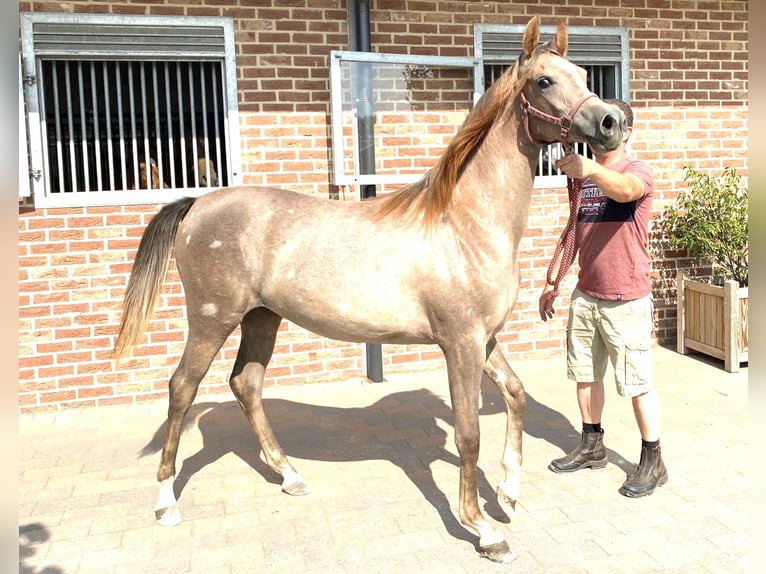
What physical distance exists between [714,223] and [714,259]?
0.44m

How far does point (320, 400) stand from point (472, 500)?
2332mm

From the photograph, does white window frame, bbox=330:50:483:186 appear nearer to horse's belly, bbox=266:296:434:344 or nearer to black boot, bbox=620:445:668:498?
horse's belly, bbox=266:296:434:344

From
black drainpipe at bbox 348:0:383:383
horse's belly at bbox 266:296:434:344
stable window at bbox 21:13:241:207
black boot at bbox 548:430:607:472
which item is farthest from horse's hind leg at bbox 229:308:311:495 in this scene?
stable window at bbox 21:13:241:207

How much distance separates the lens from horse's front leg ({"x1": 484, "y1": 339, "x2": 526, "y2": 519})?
3.01 m

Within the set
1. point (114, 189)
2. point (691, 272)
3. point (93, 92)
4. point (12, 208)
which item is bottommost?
point (691, 272)

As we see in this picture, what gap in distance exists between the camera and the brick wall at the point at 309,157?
4.83 m

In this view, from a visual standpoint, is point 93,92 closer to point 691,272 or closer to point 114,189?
point 114,189

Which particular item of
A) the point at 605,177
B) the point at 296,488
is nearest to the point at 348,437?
the point at 296,488

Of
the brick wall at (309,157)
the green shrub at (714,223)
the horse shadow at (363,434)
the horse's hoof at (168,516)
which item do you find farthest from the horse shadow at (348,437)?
the green shrub at (714,223)

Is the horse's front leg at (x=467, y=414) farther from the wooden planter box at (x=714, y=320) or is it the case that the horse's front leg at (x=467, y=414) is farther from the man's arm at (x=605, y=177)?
the wooden planter box at (x=714, y=320)

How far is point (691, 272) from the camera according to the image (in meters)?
6.29

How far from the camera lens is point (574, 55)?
578 cm

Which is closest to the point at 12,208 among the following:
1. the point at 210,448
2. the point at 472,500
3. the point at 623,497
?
the point at 472,500

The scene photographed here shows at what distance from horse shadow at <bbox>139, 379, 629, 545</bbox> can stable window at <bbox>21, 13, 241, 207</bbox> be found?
6.16 feet
